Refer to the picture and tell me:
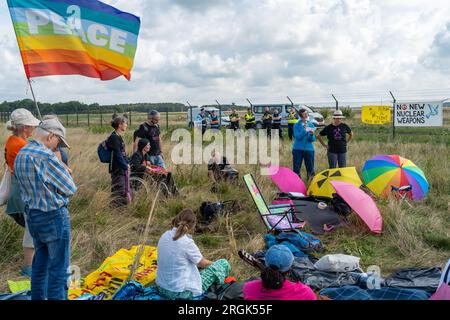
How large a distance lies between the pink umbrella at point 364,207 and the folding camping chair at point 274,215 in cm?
67

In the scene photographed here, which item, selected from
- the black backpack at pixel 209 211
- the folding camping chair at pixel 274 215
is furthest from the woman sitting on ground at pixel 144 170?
the folding camping chair at pixel 274 215

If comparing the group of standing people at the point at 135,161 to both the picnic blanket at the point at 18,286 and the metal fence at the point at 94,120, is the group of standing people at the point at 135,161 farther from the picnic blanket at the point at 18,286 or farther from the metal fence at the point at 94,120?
the metal fence at the point at 94,120

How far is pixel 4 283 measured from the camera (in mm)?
3934

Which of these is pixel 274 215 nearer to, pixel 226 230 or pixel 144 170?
pixel 226 230

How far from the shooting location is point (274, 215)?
5781 millimetres

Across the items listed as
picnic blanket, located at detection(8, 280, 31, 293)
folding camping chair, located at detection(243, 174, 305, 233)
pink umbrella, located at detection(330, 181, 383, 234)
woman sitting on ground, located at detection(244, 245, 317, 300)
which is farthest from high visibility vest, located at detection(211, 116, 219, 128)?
woman sitting on ground, located at detection(244, 245, 317, 300)

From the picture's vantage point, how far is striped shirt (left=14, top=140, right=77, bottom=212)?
3.06m

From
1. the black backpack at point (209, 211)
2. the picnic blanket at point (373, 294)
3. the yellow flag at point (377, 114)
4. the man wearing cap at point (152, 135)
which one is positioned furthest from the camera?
the yellow flag at point (377, 114)

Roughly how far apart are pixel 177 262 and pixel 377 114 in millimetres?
14159

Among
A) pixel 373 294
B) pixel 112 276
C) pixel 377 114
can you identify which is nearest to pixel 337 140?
pixel 373 294

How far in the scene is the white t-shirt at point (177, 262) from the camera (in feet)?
11.2
